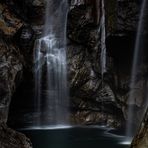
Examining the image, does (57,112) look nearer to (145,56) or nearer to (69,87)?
(69,87)

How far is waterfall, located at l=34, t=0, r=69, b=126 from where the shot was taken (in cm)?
2138

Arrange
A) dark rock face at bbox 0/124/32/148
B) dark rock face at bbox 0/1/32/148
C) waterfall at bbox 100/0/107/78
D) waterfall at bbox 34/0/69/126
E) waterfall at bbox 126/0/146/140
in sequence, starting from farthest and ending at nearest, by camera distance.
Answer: waterfall at bbox 34/0/69/126 → waterfall at bbox 100/0/107/78 → waterfall at bbox 126/0/146/140 → dark rock face at bbox 0/1/32/148 → dark rock face at bbox 0/124/32/148

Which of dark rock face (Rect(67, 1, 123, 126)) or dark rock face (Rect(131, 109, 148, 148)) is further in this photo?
dark rock face (Rect(67, 1, 123, 126))

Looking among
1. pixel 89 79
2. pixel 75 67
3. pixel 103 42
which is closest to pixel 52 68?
pixel 75 67

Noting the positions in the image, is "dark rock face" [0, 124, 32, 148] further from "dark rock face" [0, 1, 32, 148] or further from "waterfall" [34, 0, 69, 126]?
"waterfall" [34, 0, 69, 126]

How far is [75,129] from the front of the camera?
67.1 ft

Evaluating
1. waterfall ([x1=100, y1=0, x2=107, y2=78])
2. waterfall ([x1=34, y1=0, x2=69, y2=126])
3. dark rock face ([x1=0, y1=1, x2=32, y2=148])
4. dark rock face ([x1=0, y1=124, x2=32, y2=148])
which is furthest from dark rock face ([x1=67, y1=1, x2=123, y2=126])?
dark rock face ([x1=0, y1=124, x2=32, y2=148])

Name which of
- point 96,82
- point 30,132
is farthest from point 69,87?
point 30,132

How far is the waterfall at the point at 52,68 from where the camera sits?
21375 millimetres

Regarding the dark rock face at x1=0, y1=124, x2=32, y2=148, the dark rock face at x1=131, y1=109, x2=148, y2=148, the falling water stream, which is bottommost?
the dark rock face at x1=0, y1=124, x2=32, y2=148

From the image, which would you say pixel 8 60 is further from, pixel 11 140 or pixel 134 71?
pixel 11 140

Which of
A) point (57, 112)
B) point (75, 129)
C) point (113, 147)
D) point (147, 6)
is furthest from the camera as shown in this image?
point (57, 112)

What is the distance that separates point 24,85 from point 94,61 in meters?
4.18

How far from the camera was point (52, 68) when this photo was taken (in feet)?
70.8
